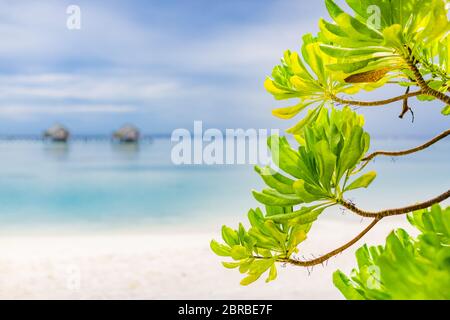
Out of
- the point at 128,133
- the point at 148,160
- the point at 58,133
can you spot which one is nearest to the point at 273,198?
the point at 148,160

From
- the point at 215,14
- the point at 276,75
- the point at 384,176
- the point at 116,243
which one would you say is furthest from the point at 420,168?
the point at 276,75

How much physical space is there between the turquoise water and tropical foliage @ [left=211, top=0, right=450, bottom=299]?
166 inches

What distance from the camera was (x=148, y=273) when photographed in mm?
3498

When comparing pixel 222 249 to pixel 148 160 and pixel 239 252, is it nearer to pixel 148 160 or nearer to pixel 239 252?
pixel 239 252

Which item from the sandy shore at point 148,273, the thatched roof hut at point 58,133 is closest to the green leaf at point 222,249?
the sandy shore at point 148,273

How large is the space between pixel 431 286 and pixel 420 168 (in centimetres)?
927

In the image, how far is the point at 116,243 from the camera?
5.00m

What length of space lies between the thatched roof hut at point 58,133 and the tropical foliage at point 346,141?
62.8 ft

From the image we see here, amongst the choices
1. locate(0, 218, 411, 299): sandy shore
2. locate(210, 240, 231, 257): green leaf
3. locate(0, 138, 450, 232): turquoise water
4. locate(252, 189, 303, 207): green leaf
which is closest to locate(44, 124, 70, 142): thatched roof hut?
locate(0, 138, 450, 232): turquoise water

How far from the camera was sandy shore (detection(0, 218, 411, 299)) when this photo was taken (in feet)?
9.92

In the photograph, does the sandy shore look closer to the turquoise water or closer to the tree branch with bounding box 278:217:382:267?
the turquoise water

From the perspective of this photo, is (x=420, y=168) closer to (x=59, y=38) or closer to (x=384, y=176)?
(x=384, y=176)

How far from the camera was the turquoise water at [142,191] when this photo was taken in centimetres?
648

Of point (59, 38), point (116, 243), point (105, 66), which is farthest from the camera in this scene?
point (105, 66)
